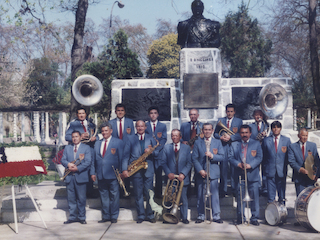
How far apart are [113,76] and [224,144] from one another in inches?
458

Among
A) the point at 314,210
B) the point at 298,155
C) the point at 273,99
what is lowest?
the point at 314,210

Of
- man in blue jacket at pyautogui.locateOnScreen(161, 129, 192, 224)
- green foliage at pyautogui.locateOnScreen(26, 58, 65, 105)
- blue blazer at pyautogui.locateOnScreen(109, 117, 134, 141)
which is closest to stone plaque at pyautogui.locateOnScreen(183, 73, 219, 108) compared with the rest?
blue blazer at pyautogui.locateOnScreen(109, 117, 134, 141)

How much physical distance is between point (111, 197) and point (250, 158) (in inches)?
106

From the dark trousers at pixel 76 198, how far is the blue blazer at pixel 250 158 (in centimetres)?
284

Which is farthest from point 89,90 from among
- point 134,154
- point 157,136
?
point 134,154

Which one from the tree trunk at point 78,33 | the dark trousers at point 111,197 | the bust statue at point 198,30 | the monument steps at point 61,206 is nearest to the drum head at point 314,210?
the monument steps at point 61,206

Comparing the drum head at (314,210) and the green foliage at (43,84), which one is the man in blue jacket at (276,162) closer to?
the drum head at (314,210)

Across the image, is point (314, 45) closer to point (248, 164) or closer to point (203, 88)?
point (203, 88)

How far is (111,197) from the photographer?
25.9ft

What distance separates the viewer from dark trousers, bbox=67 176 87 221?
782cm

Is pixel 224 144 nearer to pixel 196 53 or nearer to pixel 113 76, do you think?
pixel 196 53

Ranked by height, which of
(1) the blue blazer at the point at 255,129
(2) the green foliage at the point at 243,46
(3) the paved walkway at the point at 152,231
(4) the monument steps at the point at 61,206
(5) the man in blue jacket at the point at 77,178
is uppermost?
(2) the green foliage at the point at 243,46

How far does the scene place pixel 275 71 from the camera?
38719 millimetres

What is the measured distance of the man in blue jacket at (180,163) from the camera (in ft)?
25.4
